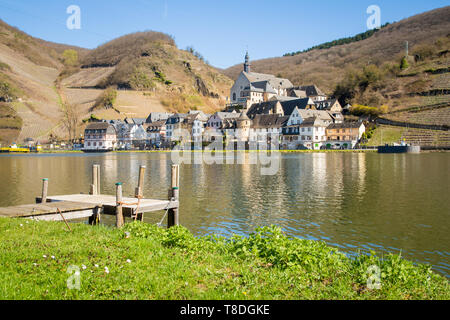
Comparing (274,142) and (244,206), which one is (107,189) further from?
(274,142)

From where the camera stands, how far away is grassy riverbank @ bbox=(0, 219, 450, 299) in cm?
702

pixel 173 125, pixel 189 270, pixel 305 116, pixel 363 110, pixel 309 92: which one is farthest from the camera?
pixel 309 92

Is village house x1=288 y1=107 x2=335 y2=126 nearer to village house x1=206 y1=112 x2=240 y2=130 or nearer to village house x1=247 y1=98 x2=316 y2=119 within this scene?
village house x1=247 y1=98 x2=316 y2=119

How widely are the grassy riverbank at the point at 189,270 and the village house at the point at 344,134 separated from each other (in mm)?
113706

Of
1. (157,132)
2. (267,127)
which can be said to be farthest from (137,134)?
(267,127)

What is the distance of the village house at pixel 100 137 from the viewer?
153 metres

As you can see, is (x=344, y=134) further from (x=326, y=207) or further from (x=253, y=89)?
(x=326, y=207)

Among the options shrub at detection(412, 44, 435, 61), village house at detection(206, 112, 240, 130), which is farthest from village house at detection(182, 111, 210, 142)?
shrub at detection(412, 44, 435, 61)

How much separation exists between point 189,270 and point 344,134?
11800cm

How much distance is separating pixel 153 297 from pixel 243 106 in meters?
156

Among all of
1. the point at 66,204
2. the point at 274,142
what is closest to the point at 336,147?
the point at 274,142

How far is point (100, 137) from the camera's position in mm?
154000

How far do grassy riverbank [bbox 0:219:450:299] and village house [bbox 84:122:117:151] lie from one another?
14882 centimetres

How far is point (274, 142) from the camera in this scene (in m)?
130
